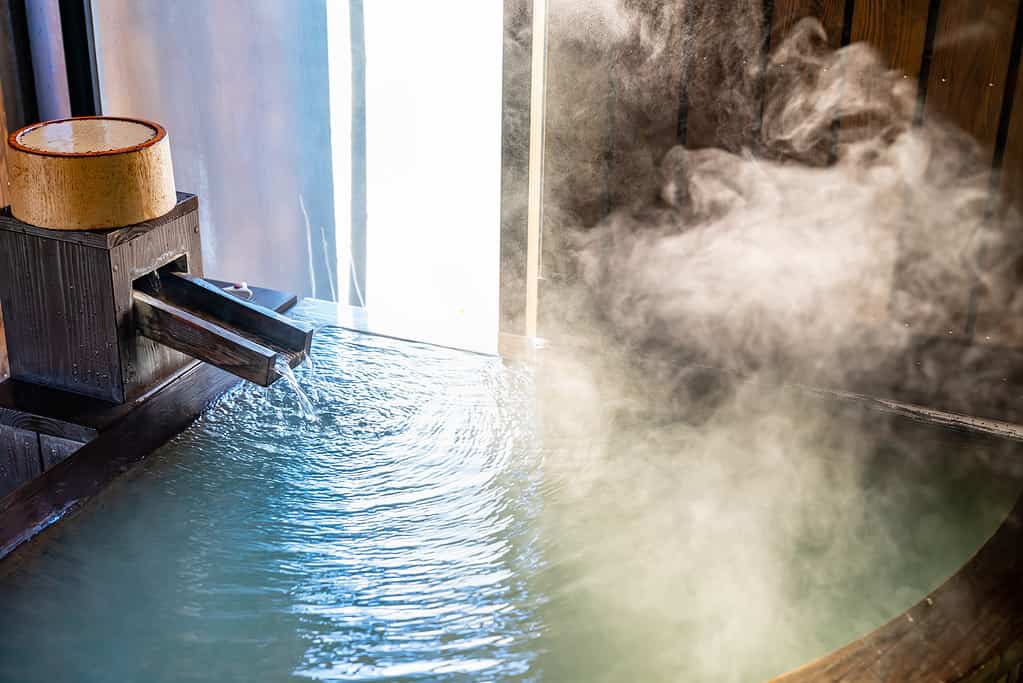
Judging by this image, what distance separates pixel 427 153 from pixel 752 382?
130 centimetres

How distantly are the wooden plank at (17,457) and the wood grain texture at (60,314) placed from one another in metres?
0.12

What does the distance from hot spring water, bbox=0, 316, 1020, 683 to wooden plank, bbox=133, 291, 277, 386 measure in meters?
0.15

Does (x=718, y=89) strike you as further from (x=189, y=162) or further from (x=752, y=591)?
(x=189, y=162)

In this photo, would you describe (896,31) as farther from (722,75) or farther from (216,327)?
(216,327)

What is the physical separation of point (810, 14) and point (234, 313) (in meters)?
1.38

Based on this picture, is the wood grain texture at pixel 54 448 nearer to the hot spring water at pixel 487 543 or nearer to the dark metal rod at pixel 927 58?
the hot spring water at pixel 487 543

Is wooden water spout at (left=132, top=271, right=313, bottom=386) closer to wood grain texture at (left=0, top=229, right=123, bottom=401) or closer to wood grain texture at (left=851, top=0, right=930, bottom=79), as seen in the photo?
wood grain texture at (left=0, top=229, right=123, bottom=401)

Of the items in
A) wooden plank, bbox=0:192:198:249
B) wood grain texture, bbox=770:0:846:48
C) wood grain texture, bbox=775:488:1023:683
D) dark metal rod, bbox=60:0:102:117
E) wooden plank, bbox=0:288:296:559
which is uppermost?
wood grain texture, bbox=770:0:846:48

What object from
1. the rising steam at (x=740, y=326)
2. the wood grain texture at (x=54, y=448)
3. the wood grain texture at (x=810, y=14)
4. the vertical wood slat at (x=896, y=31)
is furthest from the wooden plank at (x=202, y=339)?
the vertical wood slat at (x=896, y=31)

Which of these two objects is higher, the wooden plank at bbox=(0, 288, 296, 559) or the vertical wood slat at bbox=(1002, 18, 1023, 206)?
the vertical wood slat at bbox=(1002, 18, 1023, 206)

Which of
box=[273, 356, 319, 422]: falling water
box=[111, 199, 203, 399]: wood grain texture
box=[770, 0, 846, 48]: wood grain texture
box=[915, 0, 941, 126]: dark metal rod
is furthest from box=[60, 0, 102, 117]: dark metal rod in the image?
box=[915, 0, 941, 126]: dark metal rod

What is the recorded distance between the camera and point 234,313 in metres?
2.04

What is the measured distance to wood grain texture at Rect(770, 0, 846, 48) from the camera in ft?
7.00

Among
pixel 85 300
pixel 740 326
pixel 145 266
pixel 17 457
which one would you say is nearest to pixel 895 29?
pixel 740 326
